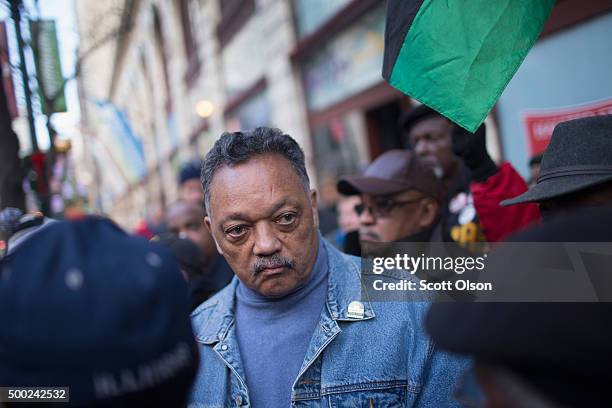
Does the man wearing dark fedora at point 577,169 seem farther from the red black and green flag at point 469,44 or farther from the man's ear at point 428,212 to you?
the man's ear at point 428,212

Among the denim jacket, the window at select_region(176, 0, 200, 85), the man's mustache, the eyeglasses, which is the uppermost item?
the window at select_region(176, 0, 200, 85)

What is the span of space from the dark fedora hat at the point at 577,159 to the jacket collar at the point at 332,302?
655mm

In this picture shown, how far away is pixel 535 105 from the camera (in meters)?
4.70

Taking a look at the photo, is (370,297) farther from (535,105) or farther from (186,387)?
(535,105)

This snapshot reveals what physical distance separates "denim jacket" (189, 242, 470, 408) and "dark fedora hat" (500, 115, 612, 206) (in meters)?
0.59

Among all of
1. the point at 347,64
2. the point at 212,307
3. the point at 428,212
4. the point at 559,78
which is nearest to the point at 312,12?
the point at 347,64

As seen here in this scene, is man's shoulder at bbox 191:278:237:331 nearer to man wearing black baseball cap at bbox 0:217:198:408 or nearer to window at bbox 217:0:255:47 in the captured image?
man wearing black baseball cap at bbox 0:217:198:408

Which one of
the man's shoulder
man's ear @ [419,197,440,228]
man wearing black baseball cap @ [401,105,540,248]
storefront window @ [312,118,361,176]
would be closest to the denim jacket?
the man's shoulder

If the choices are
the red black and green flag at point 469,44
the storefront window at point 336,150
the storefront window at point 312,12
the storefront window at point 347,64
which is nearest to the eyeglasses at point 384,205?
the red black and green flag at point 469,44

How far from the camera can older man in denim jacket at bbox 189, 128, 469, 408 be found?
1806 mm

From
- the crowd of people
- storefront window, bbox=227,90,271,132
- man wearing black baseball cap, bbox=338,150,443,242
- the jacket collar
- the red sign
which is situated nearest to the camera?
the crowd of people

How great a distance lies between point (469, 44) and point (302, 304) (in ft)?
3.73

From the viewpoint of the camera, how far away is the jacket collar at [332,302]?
1.95m

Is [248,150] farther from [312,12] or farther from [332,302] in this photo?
[312,12]
